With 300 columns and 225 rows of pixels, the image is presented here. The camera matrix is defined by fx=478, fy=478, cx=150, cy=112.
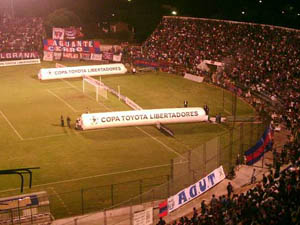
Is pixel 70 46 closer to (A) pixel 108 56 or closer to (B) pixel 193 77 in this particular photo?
(A) pixel 108 56

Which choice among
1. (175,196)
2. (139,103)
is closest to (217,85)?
(139,103)

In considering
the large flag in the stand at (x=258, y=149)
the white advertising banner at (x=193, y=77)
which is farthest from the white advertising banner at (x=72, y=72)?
the large flag in the stand at (x=258, y=149)

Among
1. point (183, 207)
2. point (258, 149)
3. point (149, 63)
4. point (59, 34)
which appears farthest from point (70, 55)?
point (183, 207)

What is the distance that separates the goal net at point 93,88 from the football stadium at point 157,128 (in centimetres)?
19

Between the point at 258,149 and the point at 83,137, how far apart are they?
1343cm

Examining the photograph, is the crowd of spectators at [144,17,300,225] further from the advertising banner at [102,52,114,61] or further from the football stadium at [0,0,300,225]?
the advertising banner at [102,52,114,61]

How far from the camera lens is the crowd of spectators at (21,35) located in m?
71.4

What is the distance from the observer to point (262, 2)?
74.6 m

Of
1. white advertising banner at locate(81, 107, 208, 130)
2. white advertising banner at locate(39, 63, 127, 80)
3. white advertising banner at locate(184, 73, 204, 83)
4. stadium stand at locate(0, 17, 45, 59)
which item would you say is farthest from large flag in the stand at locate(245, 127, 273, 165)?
stadium stand at locate(0, 17, 45, 59)

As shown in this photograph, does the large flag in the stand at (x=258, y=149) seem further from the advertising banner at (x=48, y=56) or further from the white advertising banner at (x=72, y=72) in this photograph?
the advertising banner at (x=48, y=56)

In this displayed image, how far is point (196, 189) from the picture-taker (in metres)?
24.8

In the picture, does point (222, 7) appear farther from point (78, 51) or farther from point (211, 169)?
point (211, 169)

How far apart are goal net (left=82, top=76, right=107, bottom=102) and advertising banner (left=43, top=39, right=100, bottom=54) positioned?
11.5 metres

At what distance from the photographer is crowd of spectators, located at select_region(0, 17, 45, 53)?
71.4 m
